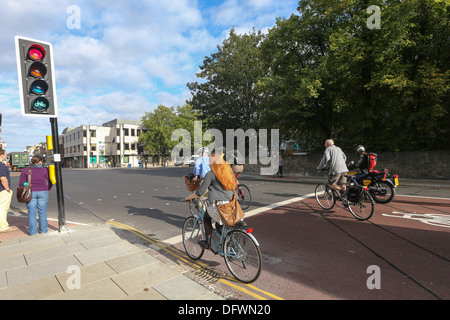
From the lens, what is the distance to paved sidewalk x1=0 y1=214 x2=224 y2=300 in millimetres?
2941

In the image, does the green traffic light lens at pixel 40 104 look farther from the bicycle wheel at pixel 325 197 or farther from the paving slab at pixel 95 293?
the bicycle wheel at pixel 325 197

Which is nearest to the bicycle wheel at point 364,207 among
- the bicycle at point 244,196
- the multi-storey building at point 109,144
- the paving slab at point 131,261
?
the bicycle at point 244,196

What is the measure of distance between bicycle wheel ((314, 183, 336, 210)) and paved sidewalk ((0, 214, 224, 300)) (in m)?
5.19

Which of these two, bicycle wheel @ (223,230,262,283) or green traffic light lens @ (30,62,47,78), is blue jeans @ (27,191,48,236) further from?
bicycle wheel @ (223,230,262,283)

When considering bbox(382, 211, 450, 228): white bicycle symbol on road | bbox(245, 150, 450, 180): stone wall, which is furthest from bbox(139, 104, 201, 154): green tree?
bbox(382, 211, 450, 228): white bicycle symbol on road

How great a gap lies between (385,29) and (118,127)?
65779mm

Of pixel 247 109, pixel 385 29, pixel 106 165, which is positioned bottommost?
pixel 106 165

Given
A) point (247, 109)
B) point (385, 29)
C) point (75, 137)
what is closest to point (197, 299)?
point (385, 29)

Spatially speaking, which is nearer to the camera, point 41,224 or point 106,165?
point 41,224

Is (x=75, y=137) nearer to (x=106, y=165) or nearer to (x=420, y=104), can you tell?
(x=106, y=165)

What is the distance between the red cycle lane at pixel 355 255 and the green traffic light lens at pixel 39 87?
5443 millimetres

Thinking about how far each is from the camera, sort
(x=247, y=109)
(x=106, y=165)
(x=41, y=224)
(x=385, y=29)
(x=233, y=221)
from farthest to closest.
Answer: (x=106, y=165) < (x=247, y=109) < (x=385, y=29) < (x=41, y=224) < (x=233, y=221)
